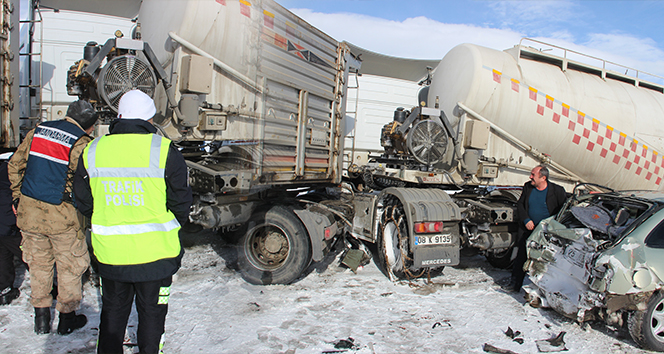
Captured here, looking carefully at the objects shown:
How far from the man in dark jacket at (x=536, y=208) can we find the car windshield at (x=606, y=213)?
33 cm

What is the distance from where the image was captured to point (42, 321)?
3.12 meters

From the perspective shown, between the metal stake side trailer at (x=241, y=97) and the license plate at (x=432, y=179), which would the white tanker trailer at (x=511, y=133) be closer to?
the license plate at (x=432, y=179)

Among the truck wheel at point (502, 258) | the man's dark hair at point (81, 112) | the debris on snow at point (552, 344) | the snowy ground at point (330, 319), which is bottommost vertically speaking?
the snowy ground at point (330, 319)

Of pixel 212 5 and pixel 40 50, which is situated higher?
pixel 212 5

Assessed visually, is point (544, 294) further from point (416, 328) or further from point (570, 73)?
point (570, 73)

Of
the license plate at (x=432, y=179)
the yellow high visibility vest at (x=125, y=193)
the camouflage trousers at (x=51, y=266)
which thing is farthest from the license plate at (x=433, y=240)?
the camouflage trousers at (x=51, y=266)

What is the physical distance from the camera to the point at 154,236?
2195mm

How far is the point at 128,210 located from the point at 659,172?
7.82m

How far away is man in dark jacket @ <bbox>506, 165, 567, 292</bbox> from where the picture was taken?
465 cm

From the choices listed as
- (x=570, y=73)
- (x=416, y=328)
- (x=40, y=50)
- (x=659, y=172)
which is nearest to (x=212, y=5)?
(x=40, y=50)

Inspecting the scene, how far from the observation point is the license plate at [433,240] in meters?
4.44

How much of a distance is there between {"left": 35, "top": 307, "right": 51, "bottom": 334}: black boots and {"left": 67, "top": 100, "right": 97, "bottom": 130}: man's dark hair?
4.71 ft

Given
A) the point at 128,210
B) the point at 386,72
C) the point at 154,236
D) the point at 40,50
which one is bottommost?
the point at 154,236

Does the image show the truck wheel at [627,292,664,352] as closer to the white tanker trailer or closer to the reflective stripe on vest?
the white tanker trailer
